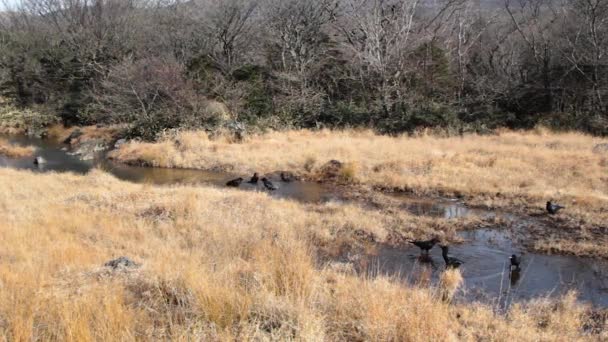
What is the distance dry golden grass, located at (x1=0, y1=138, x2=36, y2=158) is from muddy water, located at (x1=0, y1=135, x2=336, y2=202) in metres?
0.36

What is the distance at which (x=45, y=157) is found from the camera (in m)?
25.0

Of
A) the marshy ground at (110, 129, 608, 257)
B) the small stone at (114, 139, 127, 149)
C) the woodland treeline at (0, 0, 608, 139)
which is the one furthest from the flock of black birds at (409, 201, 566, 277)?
the small stone at (114, 139, 127, 149)

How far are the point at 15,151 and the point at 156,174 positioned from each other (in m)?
10.5

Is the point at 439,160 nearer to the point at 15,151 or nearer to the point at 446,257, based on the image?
the point at 446,257

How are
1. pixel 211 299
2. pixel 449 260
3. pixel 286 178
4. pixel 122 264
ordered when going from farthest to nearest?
pixel 286 178
pixel 449 260
pixel 122 264
pixel 211 299

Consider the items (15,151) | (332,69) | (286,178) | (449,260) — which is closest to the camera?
(449,260)

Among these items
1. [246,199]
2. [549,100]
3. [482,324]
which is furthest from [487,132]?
[482,324]

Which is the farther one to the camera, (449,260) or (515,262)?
(449,260)

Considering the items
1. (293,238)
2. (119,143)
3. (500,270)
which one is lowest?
(500,270)

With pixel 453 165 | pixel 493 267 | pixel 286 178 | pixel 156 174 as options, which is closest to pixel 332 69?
pixel 286 178

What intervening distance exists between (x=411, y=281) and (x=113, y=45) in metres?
35.5

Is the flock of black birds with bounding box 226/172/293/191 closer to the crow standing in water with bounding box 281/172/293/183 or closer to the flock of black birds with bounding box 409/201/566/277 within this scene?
the crow standing in water with bounding box 281/172/293/183

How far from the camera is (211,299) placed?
4473 millimetres

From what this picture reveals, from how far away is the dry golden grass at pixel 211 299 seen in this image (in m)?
4.05
